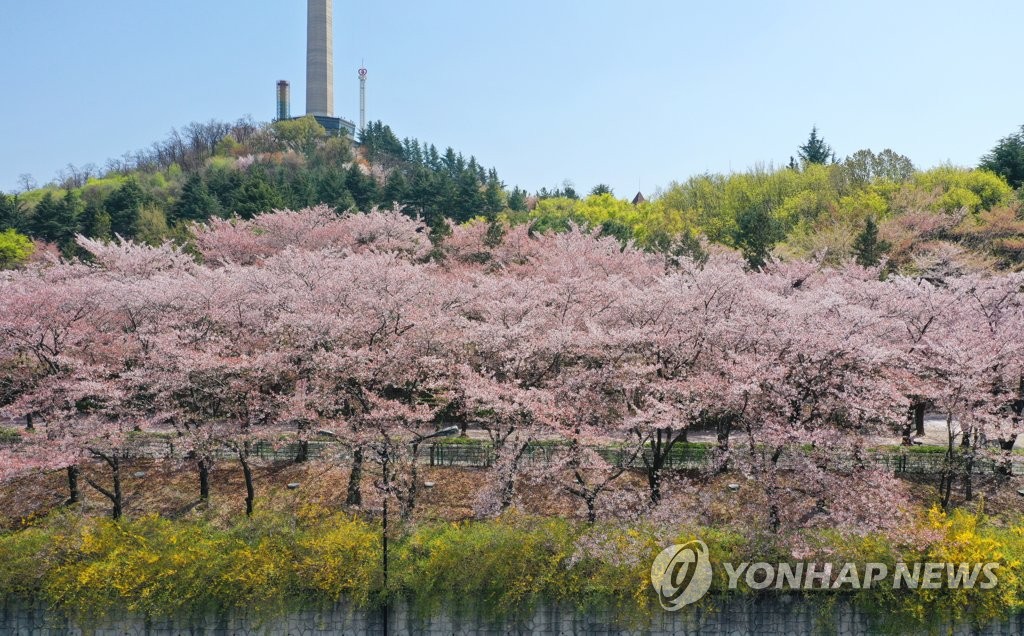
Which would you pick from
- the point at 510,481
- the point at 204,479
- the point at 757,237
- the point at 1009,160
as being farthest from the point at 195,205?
the point at 1009,160

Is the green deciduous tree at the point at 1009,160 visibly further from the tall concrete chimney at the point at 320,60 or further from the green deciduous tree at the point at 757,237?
the tall concrete chimney at the point at 320,60

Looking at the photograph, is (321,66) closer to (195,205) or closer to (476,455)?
(195,205)

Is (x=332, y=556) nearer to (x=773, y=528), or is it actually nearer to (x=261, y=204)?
(x=773, y=528)

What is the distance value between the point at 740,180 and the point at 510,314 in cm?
4577

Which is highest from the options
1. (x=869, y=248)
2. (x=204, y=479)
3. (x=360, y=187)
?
(x=360, y=187)

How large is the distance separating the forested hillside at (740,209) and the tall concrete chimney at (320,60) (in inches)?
1414

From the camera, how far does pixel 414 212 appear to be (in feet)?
211

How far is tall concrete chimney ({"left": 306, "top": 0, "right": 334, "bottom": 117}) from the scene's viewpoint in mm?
112250

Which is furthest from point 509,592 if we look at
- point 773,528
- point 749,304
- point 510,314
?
point 749,304

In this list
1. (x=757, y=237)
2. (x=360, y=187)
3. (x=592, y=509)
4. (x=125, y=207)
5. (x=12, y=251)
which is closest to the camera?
(x=592, y=509)

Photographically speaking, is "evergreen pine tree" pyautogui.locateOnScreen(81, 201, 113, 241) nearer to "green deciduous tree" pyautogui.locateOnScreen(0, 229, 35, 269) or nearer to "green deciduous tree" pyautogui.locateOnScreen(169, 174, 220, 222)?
"green deciduous tree" pyautogui.locateOnScreen(169, 174, 220, 222)

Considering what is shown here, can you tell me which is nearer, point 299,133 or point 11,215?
point 11,215

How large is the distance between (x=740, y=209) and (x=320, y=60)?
80.8 metres

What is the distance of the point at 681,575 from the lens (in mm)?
16391
